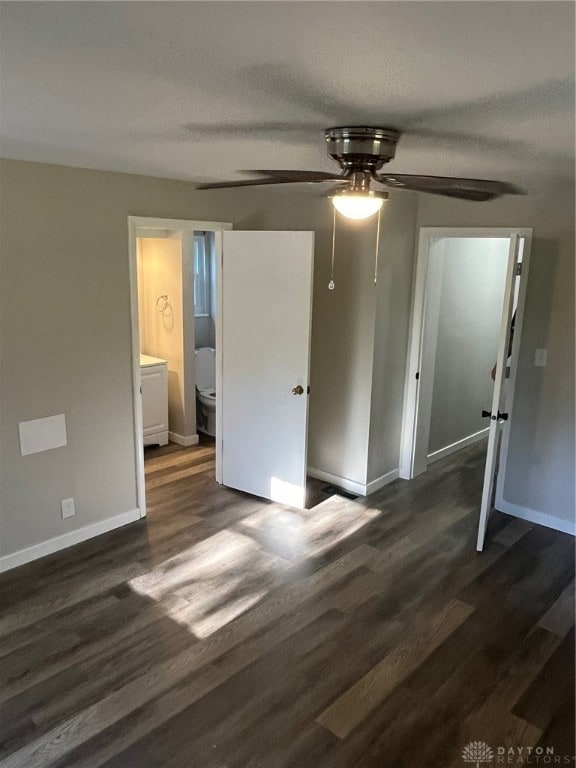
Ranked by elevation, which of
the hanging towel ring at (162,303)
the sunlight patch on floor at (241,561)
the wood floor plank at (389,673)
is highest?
the hanging towel ring at (162,303)

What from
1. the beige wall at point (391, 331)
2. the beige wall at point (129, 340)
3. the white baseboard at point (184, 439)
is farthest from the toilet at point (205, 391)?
the beige wall at point (391, 331)

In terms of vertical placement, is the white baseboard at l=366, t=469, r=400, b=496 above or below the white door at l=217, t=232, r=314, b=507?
below

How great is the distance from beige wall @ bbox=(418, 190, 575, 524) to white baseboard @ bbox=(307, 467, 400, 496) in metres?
0.92

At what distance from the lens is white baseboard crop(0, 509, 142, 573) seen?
3.42 m

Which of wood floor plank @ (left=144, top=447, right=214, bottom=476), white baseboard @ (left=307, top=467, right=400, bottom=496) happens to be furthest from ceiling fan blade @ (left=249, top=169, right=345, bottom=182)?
wood floor plank @ (left=144, top=447, right=214, bottom=476)

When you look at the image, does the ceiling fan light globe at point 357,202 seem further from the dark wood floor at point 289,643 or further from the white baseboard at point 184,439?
the white baseboard at point 184,439

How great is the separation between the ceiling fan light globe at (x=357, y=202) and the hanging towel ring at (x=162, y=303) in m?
3.59

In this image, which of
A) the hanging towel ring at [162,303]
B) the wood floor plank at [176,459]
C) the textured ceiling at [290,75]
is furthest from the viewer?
the hanging towel ring at [162,303]

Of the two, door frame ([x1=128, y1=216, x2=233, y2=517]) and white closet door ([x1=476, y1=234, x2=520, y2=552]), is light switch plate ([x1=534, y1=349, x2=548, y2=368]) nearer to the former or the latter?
white closet door ([x1=476, y1=234, x2=520, y2=552])

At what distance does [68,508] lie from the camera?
364 cm

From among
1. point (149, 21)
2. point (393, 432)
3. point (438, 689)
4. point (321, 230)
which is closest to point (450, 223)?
point (321, 230)

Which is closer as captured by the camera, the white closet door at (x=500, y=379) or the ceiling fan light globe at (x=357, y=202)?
the ceiling fan light globe at (x=357, y=202)

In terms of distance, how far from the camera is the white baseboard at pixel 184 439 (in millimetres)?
5570

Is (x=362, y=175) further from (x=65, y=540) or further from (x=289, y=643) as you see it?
(x=65, y=540)
